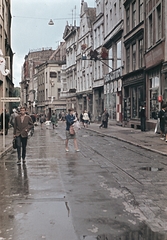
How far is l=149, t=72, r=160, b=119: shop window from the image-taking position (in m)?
26.2

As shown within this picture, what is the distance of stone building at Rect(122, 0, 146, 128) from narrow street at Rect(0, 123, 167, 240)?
18.5 meters

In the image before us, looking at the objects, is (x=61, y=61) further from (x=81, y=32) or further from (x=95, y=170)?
(x=95, y=170)

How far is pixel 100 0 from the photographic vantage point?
48125 mm

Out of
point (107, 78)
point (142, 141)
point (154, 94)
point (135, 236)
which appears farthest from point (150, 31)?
point (135, 236)

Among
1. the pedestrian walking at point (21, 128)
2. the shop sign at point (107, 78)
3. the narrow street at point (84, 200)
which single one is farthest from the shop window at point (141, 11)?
the pedestrian walking at point (21, 128)

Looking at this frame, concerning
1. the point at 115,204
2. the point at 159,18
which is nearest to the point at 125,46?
the point at 159,18

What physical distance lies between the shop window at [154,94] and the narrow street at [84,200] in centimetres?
1372

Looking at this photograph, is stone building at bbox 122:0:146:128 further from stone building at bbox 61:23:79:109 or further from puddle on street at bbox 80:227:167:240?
stone building at bbox 61:23:79:109

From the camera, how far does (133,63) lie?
3300 centimetres

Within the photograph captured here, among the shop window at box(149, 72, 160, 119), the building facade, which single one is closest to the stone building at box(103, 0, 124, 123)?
the shop window at box(149, 72, 160, 119)

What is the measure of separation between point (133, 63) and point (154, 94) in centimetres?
663

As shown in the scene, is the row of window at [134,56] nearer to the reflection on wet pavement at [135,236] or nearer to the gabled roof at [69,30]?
the reflection on wet pavement at [135,236]

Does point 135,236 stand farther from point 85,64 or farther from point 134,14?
point 85,64

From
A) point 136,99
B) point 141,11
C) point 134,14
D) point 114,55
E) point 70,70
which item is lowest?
point 136,99
